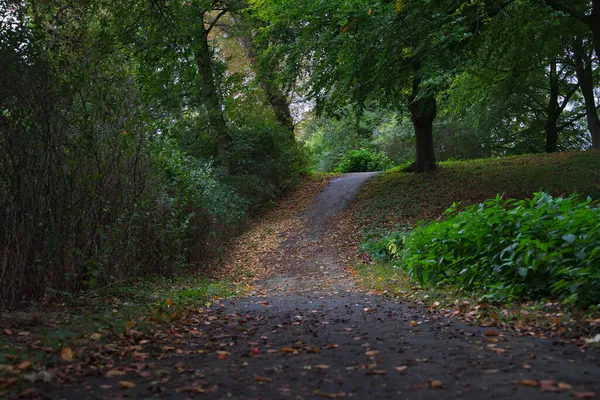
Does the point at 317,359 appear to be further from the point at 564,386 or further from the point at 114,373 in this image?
the point at 564,386

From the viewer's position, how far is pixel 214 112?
1809 cm

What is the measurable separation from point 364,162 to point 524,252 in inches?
972

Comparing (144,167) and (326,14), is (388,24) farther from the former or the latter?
(144,167)

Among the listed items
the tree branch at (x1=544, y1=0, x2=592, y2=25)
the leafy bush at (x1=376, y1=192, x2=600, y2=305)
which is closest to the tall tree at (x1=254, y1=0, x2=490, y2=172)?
the tree branch at (x1=544, y1=0, x2=592, y2=25)

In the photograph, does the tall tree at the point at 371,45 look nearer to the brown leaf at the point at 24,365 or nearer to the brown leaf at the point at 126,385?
the brown leaf at the point at 126,385

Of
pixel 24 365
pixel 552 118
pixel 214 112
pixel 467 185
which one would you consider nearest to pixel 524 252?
pixel 24 365

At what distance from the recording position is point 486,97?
20.3m

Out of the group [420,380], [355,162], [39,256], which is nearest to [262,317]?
[39,256]

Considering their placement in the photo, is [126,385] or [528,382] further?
[126,385]

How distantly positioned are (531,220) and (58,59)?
6.20 metres

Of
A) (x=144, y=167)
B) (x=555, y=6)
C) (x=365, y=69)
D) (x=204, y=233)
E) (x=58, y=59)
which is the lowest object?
(x=204, y=233)

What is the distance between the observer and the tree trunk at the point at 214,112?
17.9 m

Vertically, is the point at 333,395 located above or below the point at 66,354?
below

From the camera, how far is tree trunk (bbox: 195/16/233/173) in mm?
A: 17875
